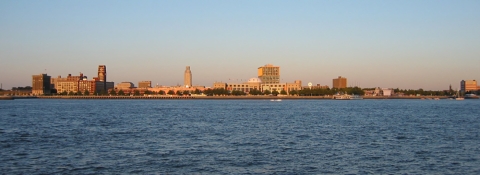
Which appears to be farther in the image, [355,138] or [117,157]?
[355,138]

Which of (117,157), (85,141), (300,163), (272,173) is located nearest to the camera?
(272,173)

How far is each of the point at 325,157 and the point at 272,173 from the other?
532cm

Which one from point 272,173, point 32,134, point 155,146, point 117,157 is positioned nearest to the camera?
point 272,173

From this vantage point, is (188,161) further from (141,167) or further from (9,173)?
(9,173)

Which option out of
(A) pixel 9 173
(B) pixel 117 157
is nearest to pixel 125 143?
(B) pixel 117 157

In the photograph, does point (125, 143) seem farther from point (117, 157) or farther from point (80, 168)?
point (80, 168)

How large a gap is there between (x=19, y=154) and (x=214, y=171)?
11.6 m

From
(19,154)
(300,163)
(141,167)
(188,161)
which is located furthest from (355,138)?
(19,154)

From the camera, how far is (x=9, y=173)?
888 inches

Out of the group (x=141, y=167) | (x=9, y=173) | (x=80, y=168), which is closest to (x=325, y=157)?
(x=141, y=167)

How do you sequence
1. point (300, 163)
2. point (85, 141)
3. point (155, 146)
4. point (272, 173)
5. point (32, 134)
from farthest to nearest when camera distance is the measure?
point (32, 134), point (85, 141), point (155, 146), point (300, 163), point (272, 173)

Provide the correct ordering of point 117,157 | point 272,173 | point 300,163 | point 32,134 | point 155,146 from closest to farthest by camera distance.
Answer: point 272,173 → point 300,163 → point 117,157 → point 155,146 → point 32,134

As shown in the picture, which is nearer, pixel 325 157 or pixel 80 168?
pixel 80 168

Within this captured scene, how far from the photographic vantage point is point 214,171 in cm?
2309
